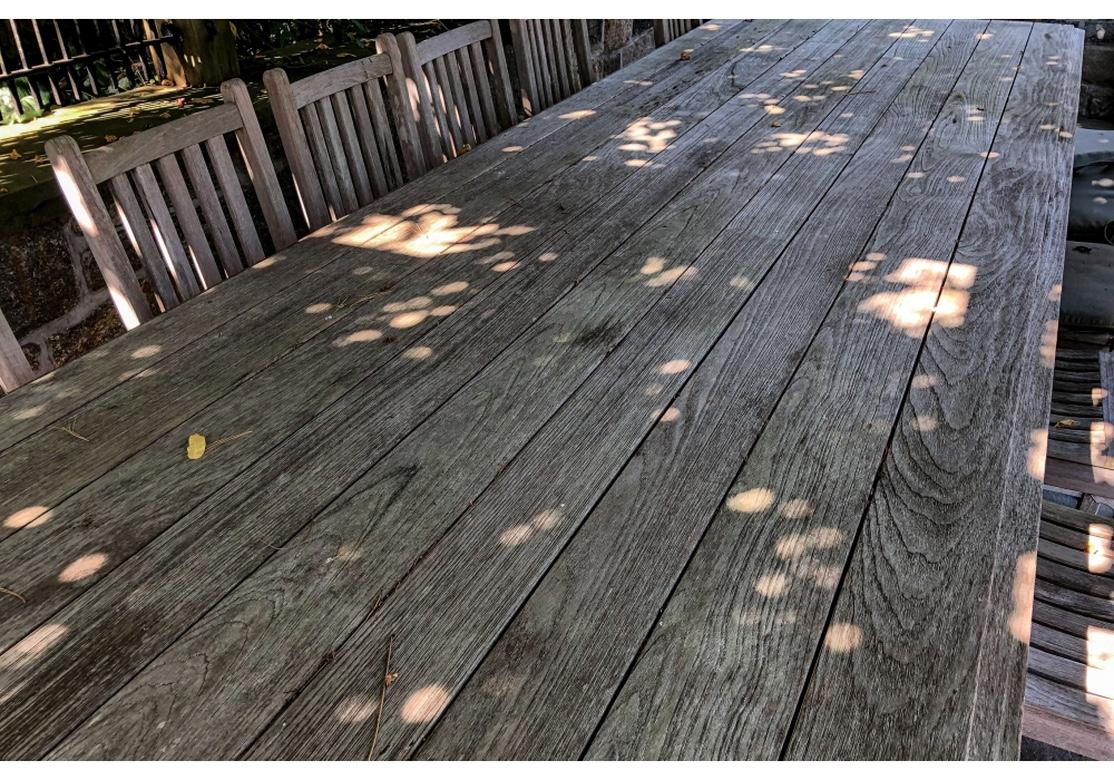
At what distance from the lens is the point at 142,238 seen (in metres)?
1.94

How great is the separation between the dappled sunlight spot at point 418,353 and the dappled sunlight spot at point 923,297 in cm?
86

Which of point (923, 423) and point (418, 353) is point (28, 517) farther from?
point (923, 423)

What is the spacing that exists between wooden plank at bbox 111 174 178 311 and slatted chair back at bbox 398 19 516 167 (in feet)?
3.21

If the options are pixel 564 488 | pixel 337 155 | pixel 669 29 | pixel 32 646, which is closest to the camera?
pixel 32 646

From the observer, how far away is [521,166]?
104 inches

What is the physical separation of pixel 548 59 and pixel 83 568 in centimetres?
263

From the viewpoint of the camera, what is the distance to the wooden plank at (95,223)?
1778mm

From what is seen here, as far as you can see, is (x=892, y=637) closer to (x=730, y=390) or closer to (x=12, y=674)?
(x=730, y=390)

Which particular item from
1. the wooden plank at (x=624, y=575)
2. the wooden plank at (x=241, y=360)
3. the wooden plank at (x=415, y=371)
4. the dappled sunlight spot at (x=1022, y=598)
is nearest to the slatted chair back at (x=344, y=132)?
the wooden plank at (x=241, y=360)

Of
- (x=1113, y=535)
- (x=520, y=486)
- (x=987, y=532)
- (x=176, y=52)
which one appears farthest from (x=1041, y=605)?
(x=176, y=52)

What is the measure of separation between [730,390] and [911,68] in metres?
2.49

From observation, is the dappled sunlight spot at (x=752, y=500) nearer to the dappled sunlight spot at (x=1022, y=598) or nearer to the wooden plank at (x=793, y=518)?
the wooden plank at (x=793, y=518)

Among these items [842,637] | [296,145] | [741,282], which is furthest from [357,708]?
[296,145]

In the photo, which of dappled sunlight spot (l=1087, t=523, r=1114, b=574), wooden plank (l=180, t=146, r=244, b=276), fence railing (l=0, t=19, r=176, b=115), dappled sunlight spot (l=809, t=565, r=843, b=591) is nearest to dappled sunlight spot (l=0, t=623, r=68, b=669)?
dappled sunlight spot (l=809, t=565, r=843, b=591)
